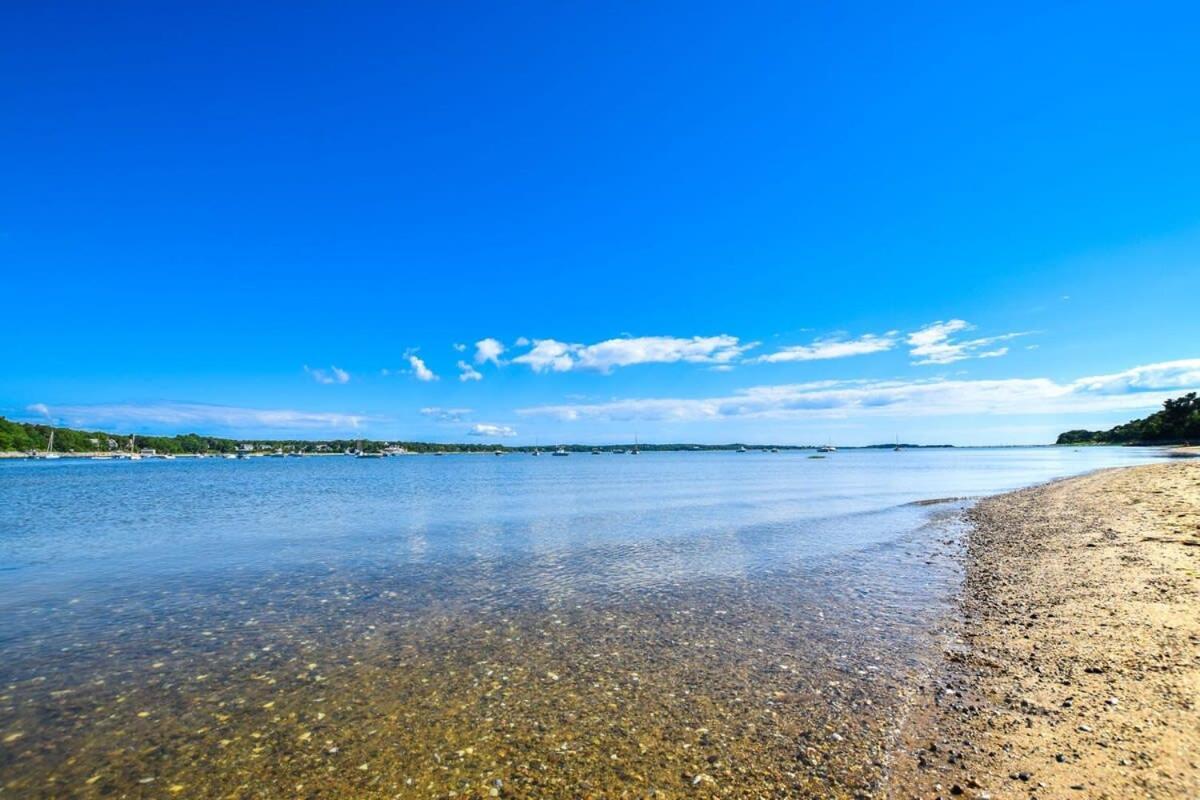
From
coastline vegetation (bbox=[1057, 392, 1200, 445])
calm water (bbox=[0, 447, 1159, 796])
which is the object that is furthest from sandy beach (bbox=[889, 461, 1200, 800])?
coastline vegetation (bbox=[1057, 392, 1200, 445])

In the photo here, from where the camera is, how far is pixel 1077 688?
391 inches

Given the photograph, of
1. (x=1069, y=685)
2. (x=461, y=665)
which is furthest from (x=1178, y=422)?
(x=461, y=665)

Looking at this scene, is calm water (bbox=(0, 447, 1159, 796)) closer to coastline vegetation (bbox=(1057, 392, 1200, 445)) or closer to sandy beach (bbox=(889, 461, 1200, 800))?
sandy beach (bbox=(889, 461, 1200, 800))

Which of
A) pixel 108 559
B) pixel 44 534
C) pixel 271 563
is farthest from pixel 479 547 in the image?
pixel 44 534

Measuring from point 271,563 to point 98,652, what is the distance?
10972 millimetres

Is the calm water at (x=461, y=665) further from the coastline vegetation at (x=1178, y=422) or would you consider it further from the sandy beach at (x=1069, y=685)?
the coastline vegetation at (x=1178, y=422)

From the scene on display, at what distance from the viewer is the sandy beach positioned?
292 inches

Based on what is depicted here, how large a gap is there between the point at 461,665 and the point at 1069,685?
38.6ft

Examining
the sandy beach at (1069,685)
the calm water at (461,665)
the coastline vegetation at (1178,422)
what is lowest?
the calm water at (461,665)

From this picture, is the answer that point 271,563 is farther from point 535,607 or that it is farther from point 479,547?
point 535,607

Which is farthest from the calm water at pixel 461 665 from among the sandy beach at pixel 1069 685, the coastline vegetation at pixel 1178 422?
the coastline vegetation at pixel 1178 422

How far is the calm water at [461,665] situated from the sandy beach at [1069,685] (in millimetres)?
874

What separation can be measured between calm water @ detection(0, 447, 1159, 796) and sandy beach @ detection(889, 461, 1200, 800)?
874 mm

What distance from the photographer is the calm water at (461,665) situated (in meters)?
8.30
